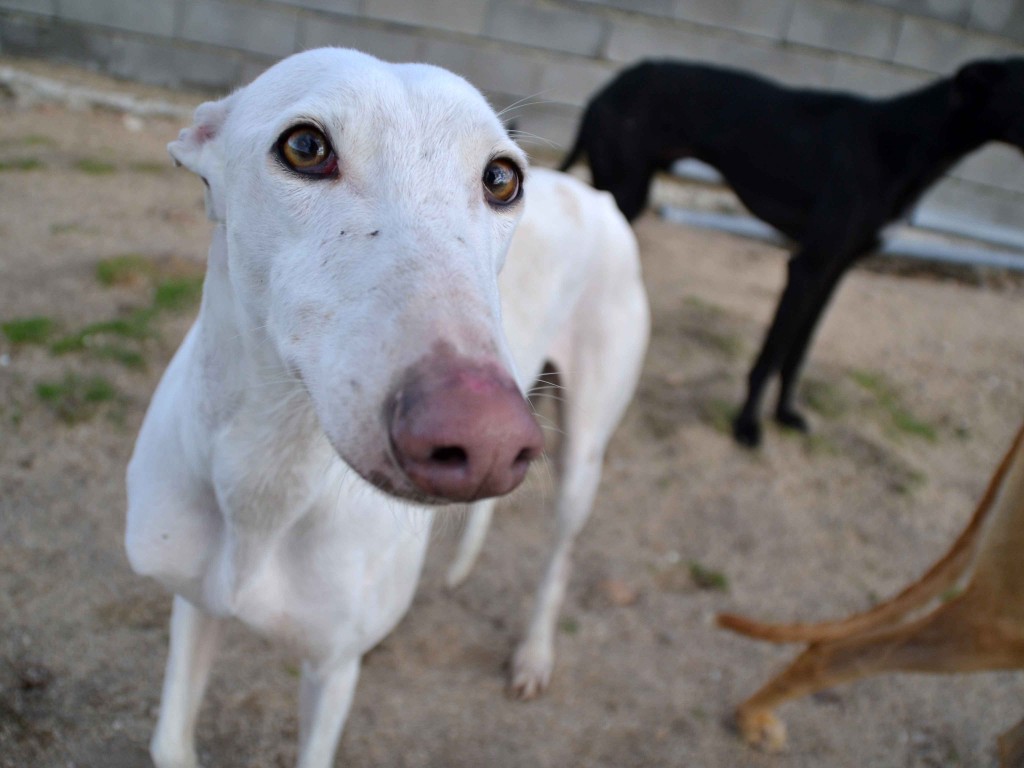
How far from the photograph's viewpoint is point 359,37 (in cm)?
602

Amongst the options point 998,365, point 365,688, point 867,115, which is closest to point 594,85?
point 867,115

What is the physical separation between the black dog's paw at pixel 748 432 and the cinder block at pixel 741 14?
3801 mm

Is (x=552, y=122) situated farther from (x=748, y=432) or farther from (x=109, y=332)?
(x=109, y=332)

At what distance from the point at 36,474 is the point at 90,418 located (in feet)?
1.04

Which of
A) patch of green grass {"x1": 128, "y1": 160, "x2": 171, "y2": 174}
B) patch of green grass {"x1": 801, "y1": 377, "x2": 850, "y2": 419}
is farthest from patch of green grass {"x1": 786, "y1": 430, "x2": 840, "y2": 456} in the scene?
patch of green grass {"x1": 128, "y1": 160, "x2": 171, "y2": 174}

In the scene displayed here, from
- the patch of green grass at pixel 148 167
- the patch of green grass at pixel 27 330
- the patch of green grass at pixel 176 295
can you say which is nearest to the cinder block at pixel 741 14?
the patch of green grass at pixel 148 167

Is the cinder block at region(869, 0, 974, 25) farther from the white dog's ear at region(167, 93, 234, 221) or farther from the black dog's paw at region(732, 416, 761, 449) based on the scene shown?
the white dog's ear at region(167, 93, 234, 221)

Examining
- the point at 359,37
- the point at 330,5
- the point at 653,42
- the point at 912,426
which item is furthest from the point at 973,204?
the point at 330,5

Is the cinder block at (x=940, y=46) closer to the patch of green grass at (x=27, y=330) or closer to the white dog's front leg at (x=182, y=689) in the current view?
→ the patch of green grass at (x=27, y=330)

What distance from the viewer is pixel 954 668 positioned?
1.95 metres

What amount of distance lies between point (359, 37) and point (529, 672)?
5.09 meters

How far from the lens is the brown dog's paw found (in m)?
2.49

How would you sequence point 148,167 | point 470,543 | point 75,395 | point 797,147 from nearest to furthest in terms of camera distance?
point 470,543 < point 75,395 < point 797,147 < point 148,167

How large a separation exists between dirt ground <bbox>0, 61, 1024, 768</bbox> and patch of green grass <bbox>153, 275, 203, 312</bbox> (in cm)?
1
